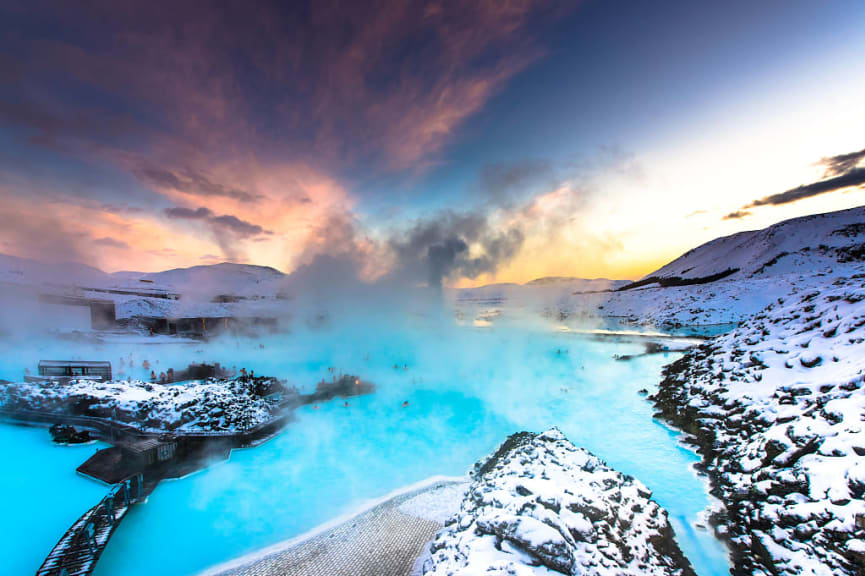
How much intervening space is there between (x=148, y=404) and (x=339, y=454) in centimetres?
1151

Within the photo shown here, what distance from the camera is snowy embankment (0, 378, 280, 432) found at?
16.9 m

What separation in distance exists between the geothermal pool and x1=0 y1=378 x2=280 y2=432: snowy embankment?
5.41 ft

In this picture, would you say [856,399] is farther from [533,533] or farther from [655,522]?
[533,533]

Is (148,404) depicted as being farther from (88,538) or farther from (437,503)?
(437,503)

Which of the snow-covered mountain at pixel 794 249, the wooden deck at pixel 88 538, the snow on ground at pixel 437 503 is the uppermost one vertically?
the snow-covered mountain at pixel 794 249

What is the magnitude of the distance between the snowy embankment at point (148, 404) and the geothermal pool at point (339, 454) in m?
1.65

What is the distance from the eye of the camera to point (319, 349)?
4006 cm

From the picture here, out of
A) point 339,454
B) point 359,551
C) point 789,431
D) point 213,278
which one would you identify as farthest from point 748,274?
point 213,278

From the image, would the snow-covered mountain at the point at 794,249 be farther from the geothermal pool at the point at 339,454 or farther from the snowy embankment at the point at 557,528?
the snowy embankment at the point at 557,528

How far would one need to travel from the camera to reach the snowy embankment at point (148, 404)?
16.9m

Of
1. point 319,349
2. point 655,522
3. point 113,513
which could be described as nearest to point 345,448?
point 113,513

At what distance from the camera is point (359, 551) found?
9516 mm

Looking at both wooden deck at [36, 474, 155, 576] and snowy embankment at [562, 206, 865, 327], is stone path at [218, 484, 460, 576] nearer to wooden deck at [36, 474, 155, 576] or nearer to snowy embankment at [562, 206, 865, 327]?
wooden deck at [36, 474, 155, 576]

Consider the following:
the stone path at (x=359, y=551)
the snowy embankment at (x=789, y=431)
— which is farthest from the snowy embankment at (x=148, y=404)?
the snowy embankment at (x=789, y=431)
